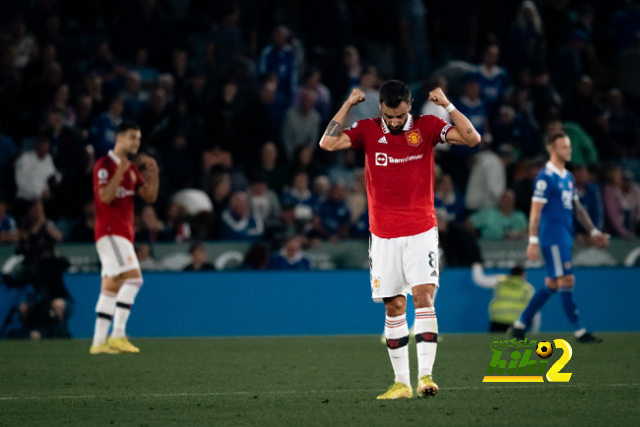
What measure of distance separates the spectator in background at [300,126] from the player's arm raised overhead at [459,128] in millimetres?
9694

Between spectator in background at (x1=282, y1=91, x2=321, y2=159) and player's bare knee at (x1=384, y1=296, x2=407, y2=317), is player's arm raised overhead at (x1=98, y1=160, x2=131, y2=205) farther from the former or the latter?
spectator in background at (x1=282, y1=91, x2=321, y2=159)

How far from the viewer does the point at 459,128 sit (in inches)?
282

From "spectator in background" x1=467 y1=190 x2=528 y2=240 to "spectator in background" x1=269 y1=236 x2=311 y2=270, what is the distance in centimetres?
272

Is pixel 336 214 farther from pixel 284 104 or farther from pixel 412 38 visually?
pixel 412 38

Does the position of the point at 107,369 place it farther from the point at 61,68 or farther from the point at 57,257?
the point at 61,68

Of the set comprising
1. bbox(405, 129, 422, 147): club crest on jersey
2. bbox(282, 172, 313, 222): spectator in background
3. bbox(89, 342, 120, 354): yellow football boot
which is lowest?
bbox(89, 342, 120, 354): yellow football boot

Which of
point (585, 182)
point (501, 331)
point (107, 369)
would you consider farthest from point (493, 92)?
point (107, 369)

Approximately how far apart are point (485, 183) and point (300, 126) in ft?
10.2

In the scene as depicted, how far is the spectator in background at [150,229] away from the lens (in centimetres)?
1467

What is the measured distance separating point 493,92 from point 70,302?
27.2ft

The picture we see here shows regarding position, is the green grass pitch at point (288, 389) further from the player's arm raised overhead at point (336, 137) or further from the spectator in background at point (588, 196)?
the spectator in background at point (588, 196)

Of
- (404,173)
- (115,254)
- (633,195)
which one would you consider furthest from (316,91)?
(404,173)

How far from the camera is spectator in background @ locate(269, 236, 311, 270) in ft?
47.8

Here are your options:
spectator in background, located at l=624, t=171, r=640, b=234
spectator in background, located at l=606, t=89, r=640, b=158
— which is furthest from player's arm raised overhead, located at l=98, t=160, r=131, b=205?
spectator in background, located at l=606, t=89, r=640, b=158
